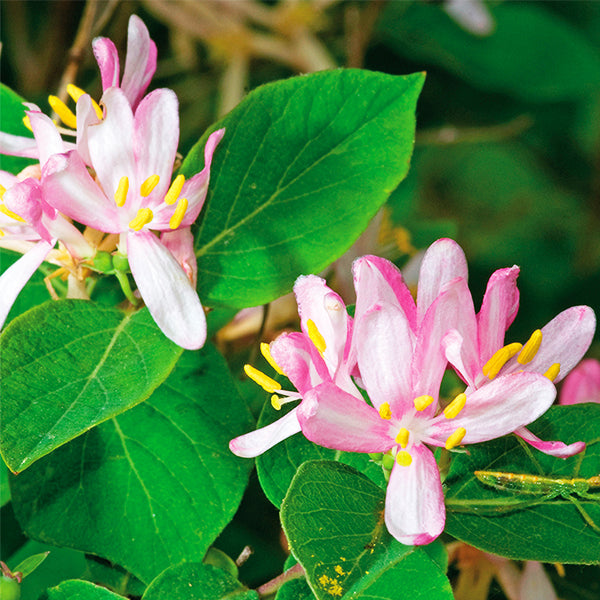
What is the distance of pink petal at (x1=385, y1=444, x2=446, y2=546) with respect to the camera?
0.35m

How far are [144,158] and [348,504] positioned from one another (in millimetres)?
218

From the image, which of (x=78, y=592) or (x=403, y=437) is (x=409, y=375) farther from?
(x=78, y=592)

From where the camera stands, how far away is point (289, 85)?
1.57ft

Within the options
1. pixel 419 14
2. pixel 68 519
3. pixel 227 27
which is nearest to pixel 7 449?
pixel 68 519

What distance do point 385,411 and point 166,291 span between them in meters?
0.14

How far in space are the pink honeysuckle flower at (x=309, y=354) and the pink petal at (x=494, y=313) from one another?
7cm

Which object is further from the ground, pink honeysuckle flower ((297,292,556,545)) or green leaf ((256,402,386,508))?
pink honeysuckle flower ((297,292,556,545))

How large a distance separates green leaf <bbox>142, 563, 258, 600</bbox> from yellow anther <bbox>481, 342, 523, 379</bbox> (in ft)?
0.56

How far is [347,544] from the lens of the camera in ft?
1.22

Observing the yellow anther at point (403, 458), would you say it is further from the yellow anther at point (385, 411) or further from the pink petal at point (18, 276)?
the pink petal at point (18, 276)

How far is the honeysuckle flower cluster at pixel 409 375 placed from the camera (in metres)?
0.36

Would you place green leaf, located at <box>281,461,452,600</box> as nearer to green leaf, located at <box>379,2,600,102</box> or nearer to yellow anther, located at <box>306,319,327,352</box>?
yellow anther, located at <box>306,319,327,352</box>

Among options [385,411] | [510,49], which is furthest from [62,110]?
[510,49]

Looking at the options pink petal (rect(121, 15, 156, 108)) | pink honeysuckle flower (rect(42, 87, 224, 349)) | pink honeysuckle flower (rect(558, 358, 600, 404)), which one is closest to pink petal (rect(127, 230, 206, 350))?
pink honeysuckle flower (rect(42, 87, 224, 349))
